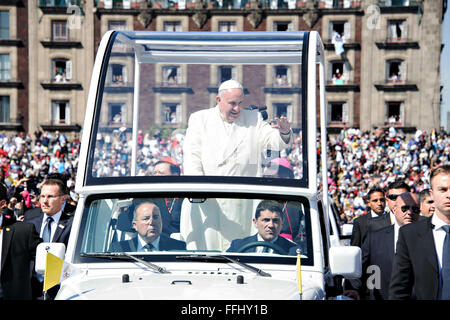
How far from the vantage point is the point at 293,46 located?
6.92 m

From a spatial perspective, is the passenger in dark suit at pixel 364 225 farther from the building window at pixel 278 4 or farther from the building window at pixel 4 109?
the building window at pixel 4 109

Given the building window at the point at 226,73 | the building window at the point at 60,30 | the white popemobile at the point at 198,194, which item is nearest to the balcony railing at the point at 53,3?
the building window at the point at 60,30

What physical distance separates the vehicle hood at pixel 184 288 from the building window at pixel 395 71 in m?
54.7

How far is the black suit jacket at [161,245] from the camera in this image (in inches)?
225

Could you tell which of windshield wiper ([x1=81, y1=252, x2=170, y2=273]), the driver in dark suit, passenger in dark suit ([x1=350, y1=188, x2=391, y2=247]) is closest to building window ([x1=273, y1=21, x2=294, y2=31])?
passenger in dark suit ([x1=350, y1=188, x2=391, y2=247])

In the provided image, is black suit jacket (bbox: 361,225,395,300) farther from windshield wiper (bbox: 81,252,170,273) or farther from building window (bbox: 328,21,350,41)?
building window (bbox: 328,21,350,41)

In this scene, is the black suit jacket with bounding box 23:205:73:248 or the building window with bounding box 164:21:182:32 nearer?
the black suit jacket with bounding box 23:205:73:248

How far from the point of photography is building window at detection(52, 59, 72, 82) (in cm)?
5888

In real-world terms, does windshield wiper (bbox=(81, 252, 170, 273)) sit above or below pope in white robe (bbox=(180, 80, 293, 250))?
below

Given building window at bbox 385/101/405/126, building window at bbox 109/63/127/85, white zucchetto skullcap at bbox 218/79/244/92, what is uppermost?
building window at bbox 385/101/405/126

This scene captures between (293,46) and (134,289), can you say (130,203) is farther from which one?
(293,46)

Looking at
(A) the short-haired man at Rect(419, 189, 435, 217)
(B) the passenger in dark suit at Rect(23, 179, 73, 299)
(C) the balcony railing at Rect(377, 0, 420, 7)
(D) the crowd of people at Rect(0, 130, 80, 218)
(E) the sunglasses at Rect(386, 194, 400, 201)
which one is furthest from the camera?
(C) the balcony railing at Rect(377, 0, 420, 7)

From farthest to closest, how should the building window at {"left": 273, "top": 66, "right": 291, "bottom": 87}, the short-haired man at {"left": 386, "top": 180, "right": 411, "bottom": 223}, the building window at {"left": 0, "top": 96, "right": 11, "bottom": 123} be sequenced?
the building window at {"left": 0, "top": 96, "right": 11, "bottom": 123}, the short-haired man at {"left": 386, "top": 180, "right": 411, "bottom": 223}, the building window at {"left": 273, "top": 66, "right": 291, "bottom": 87}

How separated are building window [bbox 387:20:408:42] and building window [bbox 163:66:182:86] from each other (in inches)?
2059
